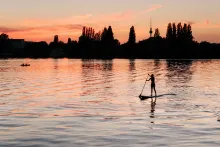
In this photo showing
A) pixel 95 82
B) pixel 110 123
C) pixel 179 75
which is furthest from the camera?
pixel 179 75

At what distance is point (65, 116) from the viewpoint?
27.1 meters

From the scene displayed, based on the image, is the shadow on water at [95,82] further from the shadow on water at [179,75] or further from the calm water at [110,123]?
the shadow on water at [179,75]

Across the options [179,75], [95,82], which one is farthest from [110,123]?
[179,75]

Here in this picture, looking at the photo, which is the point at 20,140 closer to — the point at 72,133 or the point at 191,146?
the point at 72,133

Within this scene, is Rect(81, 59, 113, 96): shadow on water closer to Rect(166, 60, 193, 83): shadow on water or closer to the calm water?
the calm water

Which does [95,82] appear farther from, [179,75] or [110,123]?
[110,123]

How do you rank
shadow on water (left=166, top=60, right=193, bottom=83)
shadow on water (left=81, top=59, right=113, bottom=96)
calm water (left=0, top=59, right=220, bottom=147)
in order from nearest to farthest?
calm water (left=0, top=59, right=220, bottom=147), shadow on water (left=81, top=59, right=113, bottom=96), shadow on water (left=166, top=60, right=193, bottom=83)

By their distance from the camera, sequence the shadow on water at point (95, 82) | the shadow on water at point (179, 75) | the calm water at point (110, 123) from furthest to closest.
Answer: the shadow on water at point (179, 75)
the shadow on water at point (95, 82)
the calm water at point (110, 123)

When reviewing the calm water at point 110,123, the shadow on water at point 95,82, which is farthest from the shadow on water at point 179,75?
the calm water at point 110,123

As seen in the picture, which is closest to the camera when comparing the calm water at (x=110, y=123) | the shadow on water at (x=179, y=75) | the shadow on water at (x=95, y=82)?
the calm water at (x=110, y=123)

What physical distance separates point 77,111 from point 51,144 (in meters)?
11.5

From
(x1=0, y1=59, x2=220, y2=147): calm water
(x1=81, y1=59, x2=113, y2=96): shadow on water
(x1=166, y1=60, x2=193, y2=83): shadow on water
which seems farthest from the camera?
(x1=166, y1=60, x2=193, y2=83): shadow on water

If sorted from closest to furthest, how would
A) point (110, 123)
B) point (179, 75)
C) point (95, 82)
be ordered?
1. point (110, 123)
2. point (95, 82)
3. point (179, 75)

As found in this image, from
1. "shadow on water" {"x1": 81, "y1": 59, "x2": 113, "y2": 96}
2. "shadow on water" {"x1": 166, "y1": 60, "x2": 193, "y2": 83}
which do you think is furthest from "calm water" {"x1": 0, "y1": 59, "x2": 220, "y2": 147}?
"shadow on water" {"x1": 166, "y1": 60, "x2": 193, "y2": 83}
